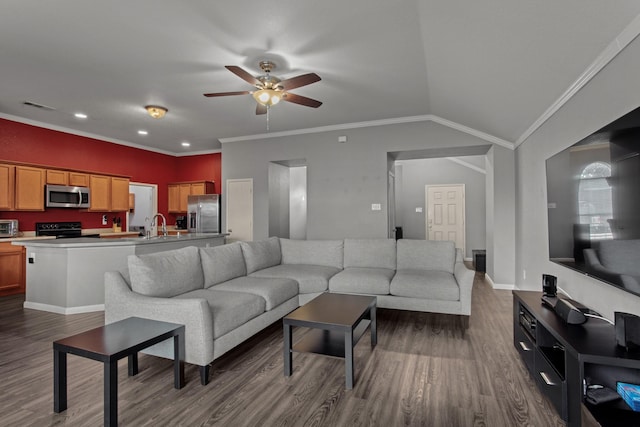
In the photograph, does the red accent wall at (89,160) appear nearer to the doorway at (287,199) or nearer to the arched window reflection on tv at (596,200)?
the doorway at (287,199)

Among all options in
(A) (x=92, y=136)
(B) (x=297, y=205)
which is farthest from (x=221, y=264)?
(A) (x=92, y=136)

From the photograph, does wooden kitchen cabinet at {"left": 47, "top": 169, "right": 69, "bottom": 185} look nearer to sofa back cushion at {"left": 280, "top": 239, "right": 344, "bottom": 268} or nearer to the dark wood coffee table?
sofa back cushion at {"left": 280, "top": 239, "right": 344, "bottom": 268}

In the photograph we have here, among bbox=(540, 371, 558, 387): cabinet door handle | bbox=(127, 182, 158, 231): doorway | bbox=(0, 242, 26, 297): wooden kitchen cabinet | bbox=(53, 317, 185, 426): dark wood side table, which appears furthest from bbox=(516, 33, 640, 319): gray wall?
bbox=(127, 182, 158, 231): doorway

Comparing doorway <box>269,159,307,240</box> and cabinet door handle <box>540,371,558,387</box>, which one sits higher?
doorway <box>269,159,307,240</box>

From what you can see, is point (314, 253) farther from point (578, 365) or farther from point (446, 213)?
point (446, 213)

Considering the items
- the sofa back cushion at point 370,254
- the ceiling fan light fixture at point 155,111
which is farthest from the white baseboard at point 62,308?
the sofa back cushion at point 370,254

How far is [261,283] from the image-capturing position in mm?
3273

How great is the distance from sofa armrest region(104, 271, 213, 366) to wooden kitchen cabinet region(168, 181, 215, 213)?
5.23 metres

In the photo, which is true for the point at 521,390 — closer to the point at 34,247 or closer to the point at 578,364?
the point at 578,364

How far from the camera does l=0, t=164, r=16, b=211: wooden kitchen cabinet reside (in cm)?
479

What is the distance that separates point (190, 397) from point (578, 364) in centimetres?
220

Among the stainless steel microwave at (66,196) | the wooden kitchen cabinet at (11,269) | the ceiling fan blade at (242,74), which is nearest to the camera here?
the ceiling fan blade at (242,74)

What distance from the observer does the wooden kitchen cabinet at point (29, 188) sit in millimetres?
4973

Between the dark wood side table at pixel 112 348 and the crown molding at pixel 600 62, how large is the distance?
3.20 metres
